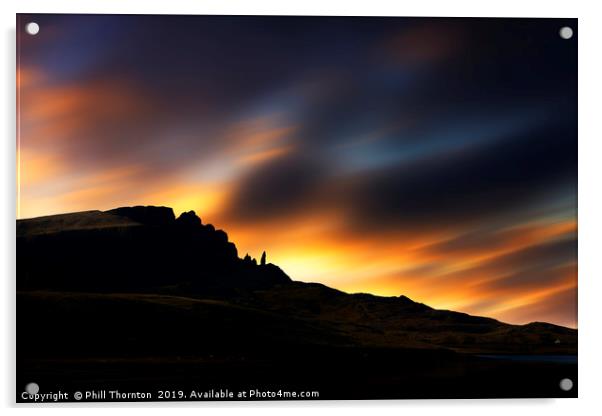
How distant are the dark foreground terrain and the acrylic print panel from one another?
1 centimetres

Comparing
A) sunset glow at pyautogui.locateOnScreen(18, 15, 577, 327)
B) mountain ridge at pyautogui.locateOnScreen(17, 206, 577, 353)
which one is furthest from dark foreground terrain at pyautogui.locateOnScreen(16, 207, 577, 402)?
sunset glow at pyautogui.locateOnScreen(18, 15, 577, 327)

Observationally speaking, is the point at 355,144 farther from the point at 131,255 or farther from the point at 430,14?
the point at 131,255

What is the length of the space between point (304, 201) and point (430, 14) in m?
1.59

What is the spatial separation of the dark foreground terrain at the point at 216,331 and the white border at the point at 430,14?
82 mm

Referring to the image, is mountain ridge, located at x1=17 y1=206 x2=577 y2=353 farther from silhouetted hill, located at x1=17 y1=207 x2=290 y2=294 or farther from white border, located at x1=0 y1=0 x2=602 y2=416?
white border, located at x1=0 y1=0 x2=602 y2=416

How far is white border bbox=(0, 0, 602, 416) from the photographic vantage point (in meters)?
4.73

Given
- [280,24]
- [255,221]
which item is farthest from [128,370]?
[280,24]

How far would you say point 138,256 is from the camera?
4867mm

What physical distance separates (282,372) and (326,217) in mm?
1103

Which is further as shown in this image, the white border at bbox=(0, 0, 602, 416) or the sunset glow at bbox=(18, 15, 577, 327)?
the sunset glow at bbox=(18, 15, 577, 327)

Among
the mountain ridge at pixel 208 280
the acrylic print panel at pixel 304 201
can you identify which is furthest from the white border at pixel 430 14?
the mountain ridge at pixel 208 280

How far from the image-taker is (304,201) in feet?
16.2
